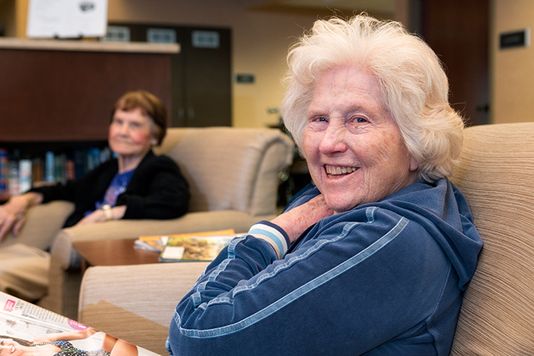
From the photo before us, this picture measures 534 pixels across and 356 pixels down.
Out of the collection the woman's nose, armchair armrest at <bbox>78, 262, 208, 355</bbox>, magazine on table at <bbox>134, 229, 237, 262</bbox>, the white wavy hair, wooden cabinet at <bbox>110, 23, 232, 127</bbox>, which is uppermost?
wooden cabinet at <bbox>110, 23, 232, 127</bbox>

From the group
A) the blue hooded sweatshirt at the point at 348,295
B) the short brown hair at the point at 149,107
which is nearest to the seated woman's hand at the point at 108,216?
the short brown hair at the point at 149,107

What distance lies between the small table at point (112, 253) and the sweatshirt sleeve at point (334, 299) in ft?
2.85

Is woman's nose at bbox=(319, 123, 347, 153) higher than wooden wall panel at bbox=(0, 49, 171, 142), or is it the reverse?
wooden wall panel at bbox=(0, 49, 171, 142)

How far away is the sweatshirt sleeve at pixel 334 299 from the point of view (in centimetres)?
101

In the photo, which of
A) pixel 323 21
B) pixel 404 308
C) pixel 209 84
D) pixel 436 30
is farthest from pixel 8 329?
pixel 209 84

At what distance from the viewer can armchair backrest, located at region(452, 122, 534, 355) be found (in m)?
1.07

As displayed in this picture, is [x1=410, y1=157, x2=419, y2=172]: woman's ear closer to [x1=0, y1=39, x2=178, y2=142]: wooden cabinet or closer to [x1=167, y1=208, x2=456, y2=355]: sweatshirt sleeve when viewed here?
[x1=167, y1=208, x2=456, y2=355]: sweatshirt sleeve

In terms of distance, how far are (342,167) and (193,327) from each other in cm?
38

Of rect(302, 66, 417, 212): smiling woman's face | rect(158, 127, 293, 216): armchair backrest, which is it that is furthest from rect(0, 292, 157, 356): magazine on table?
rect(158, 127, 293, 216): armchair backrest

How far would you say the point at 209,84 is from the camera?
10.0 m

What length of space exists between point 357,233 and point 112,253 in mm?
1136

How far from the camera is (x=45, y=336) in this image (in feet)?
3.76

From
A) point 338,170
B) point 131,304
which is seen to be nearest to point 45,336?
point 131,304

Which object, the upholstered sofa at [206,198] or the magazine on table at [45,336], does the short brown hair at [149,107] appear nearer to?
the upholstered sofa at [206,198]
